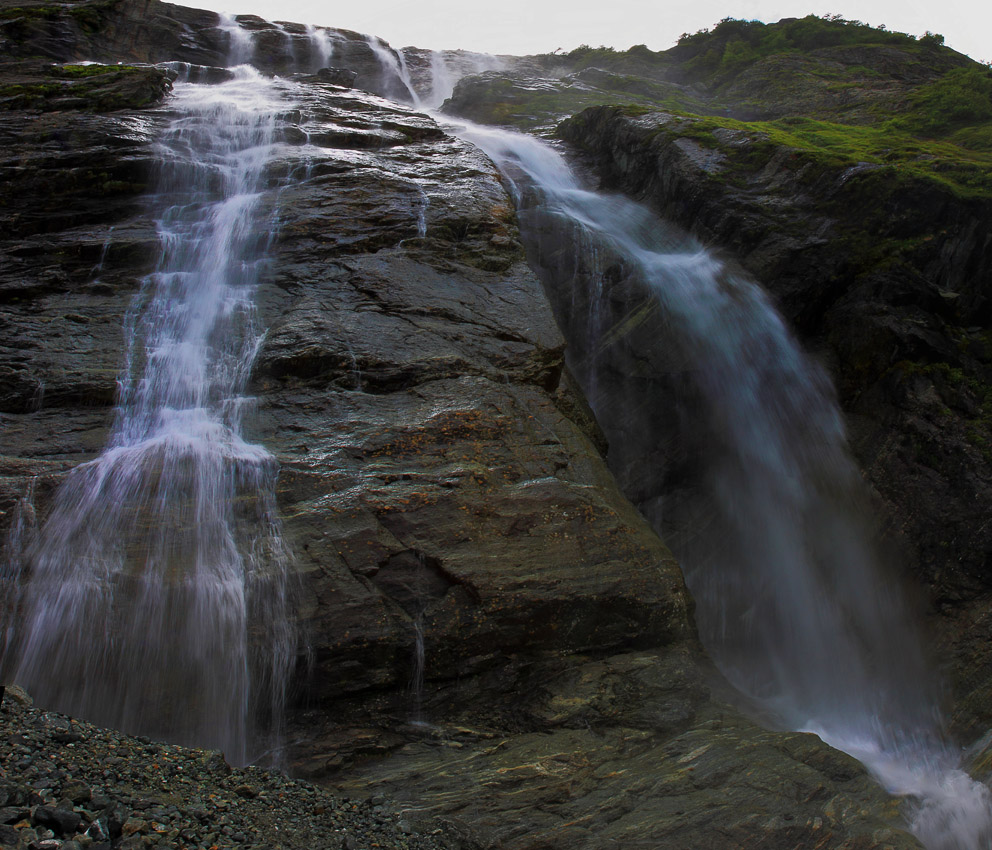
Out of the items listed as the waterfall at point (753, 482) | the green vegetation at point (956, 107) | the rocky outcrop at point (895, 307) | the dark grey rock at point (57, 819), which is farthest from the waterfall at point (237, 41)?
the dark grey rock at point (57, 819)

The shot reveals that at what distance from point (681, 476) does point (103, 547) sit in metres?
9.29

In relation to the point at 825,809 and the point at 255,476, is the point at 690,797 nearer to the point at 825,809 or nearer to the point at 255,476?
the point at 825,809

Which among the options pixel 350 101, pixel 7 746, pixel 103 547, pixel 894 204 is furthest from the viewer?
pixel 350 101

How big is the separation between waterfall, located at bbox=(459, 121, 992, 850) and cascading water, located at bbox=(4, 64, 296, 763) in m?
6.62

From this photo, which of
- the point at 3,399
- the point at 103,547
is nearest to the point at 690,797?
the point at 103,547

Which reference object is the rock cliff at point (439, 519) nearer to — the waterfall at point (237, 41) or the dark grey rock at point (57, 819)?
the dark grey rock at point (57, 819)

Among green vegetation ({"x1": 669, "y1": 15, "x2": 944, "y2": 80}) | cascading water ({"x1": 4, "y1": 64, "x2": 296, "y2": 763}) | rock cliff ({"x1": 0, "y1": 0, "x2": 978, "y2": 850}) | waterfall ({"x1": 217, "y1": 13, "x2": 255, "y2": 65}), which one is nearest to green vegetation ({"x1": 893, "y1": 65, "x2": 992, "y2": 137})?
green vegetation ({"x1": 669, "y1": 15, "x2": 944, "y2": 80})

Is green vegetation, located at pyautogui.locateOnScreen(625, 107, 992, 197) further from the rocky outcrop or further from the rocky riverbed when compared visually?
the rocky riverbed

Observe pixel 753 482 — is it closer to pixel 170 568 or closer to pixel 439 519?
pixel 439 519

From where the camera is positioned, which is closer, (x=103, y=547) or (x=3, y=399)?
(x=103, y=547)

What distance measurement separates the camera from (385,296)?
9.40 metres

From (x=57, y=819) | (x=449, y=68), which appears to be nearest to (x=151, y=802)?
(x=57, y=819)

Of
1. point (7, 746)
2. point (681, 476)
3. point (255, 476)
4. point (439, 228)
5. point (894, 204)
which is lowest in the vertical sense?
point (681, 476)

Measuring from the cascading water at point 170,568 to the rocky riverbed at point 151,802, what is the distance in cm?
52
